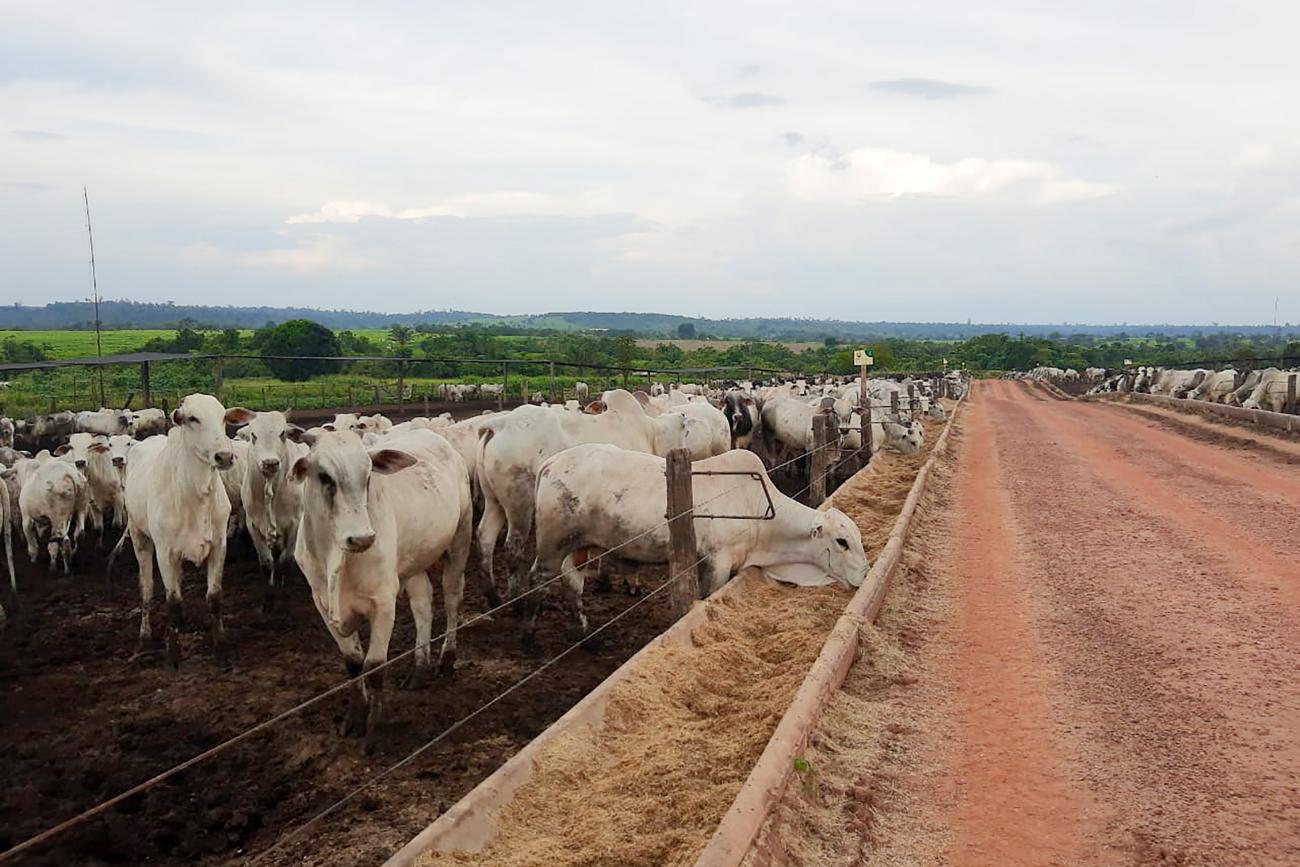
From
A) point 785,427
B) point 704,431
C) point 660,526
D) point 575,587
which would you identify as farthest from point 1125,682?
point 785,427

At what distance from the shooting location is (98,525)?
14656 mm

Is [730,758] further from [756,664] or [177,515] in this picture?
[177,515]

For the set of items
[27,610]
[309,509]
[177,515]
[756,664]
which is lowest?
[27,610]

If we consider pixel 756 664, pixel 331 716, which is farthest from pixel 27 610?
pixel 756 664

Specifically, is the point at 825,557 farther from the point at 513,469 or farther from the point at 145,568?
the point at 145,568

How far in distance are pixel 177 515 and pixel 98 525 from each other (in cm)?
755

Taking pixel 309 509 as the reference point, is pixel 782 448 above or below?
below

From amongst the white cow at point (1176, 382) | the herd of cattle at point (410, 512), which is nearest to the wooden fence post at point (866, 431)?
the herd of cattle at point (410, 512)

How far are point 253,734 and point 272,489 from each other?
509 centimetres

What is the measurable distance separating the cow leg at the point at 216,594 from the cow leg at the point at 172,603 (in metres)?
0.28

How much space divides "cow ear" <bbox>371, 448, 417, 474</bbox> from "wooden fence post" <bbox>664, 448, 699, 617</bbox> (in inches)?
81.3

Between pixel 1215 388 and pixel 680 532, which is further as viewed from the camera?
pixel 1215 388

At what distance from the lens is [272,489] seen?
9.53 meters

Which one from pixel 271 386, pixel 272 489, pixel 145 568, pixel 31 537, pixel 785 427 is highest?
pixel 272 489
